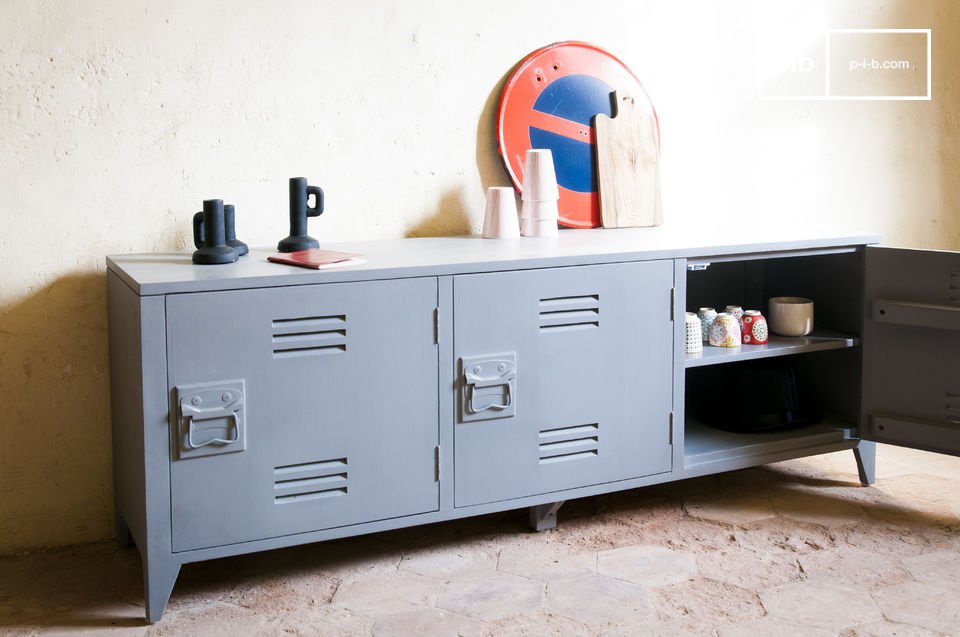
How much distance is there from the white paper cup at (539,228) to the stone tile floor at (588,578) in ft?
2.57

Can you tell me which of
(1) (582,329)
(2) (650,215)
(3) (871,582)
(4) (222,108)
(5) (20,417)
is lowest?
(3) (871,582)

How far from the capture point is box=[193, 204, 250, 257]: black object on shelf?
250 centimetres

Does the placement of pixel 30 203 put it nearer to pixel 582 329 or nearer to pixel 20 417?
pixel 20 417

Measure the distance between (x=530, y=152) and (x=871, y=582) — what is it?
143cm

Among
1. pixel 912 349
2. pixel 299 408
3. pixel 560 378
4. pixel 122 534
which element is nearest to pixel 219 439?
→ pixel 299 408

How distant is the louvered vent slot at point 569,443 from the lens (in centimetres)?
268

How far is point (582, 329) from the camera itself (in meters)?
2.67

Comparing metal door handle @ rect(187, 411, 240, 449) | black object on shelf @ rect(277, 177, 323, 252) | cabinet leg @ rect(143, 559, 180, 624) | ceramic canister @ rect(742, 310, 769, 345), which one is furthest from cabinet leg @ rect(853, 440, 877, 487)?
cabinet leg @ rect(143, 559, 180, 624)

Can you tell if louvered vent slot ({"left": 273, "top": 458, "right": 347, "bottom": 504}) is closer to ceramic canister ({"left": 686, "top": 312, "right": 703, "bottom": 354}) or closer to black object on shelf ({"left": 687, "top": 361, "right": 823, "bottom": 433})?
ceramic canister ({"left": 686, "top": 312, "right": 703, "bottom": 354})

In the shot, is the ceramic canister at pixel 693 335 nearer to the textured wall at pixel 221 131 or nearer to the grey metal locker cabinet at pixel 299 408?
the textured wall at pixel 221 131

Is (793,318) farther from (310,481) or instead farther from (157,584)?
(157,584)

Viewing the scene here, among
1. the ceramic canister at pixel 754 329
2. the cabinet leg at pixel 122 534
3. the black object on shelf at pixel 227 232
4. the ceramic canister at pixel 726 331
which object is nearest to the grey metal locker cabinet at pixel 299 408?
the black object on shelf at pixel 227 232

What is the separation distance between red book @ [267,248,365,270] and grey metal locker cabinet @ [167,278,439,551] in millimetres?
60

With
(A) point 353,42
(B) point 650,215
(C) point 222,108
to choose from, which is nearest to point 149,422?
(C) point 222,108
